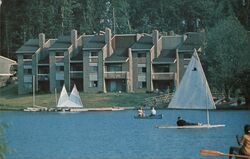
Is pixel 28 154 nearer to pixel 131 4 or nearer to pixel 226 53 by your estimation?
pixel 226 53

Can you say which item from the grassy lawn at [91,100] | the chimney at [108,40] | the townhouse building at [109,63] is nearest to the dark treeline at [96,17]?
the townhouse building at [109,63]

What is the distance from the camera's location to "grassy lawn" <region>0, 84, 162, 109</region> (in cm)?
8056

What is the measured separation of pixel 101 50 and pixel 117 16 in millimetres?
20788

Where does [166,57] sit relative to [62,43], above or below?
below

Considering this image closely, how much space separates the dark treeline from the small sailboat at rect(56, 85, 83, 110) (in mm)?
25338

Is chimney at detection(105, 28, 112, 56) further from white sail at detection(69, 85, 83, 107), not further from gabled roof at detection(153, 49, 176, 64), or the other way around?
white sail at detection(69, 85, 83, 107)

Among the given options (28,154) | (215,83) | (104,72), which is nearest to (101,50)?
(104,72)

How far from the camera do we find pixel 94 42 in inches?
3590

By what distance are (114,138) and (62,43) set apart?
47.9 m

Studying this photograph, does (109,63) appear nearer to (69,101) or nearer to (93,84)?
(93,84)

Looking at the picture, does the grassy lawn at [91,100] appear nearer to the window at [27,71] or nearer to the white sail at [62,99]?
the white sail at [62,99]

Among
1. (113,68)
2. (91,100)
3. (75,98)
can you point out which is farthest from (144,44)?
(75,98)

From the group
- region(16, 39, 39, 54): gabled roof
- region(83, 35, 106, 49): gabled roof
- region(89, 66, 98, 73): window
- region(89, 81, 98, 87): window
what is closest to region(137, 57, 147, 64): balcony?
region(83, 35, 106, 49): gabled roof

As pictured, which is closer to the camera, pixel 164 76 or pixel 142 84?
pixel 164 76
